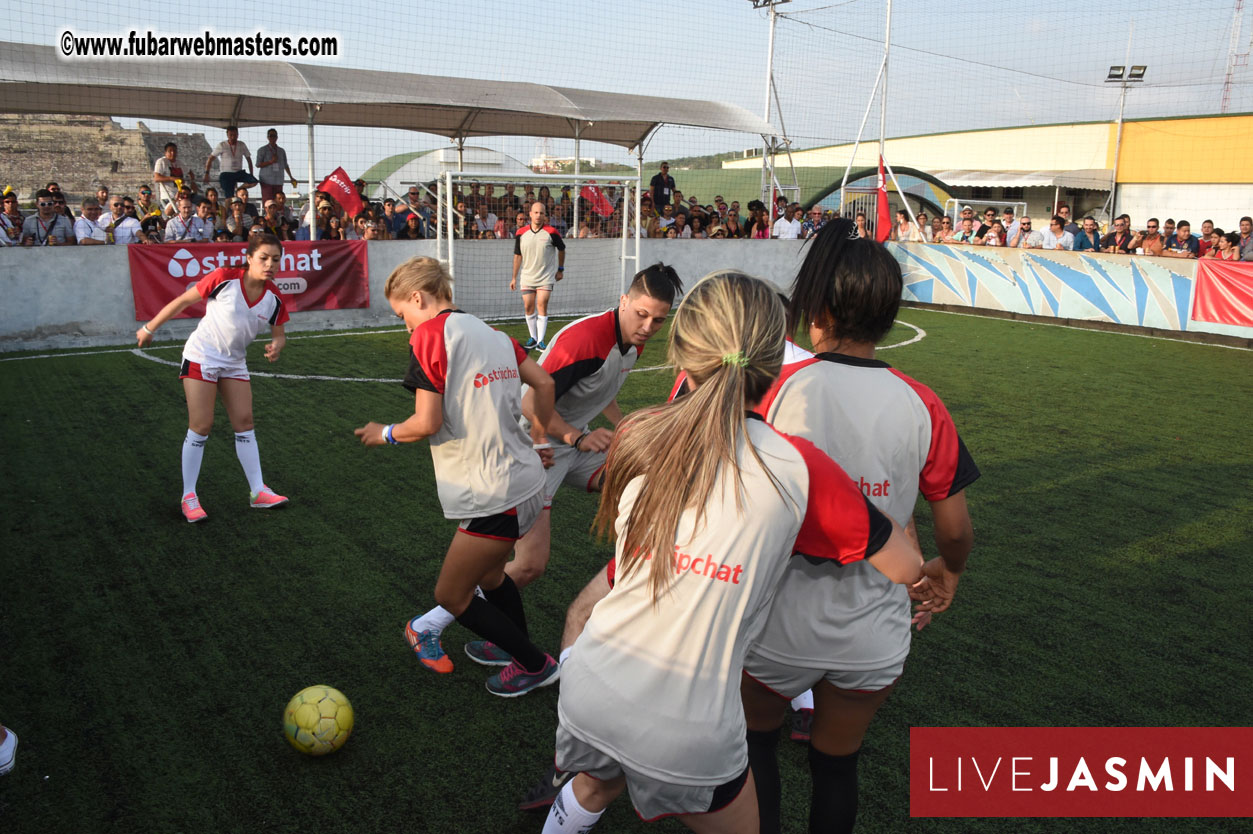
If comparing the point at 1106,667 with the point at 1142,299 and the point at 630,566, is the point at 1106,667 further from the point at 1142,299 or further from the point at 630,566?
the point at 1142,299

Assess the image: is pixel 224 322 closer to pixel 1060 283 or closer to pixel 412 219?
pixel 412 219

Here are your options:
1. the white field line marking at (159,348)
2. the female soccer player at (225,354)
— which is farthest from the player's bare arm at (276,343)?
the white field line marking at (159,348)

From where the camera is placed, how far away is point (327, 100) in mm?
13641

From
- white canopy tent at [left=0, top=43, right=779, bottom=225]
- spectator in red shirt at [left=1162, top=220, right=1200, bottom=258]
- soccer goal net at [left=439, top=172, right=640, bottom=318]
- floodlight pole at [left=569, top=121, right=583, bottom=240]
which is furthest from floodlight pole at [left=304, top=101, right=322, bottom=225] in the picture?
spectator in red shirt at [left=1162, top=220, right=1200, bottom=258]

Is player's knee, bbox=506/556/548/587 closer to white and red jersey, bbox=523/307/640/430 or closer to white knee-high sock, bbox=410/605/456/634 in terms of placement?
white knee-high sock, bbox=410/605/456/634

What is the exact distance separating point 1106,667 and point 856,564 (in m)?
2.71

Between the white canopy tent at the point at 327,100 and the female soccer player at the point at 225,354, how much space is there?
805cm

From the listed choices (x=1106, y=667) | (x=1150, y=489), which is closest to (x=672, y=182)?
(x=1150, y=489)

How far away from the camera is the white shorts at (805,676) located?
2.34 meters

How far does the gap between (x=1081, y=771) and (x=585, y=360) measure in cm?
264

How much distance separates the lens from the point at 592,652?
2.11m

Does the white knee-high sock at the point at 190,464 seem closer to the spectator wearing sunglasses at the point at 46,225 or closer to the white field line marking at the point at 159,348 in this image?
the white field line marking at the point at 159,348

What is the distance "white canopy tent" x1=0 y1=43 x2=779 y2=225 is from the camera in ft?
40.0

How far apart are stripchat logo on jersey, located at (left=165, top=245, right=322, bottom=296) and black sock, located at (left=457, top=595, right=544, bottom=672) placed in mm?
9921
